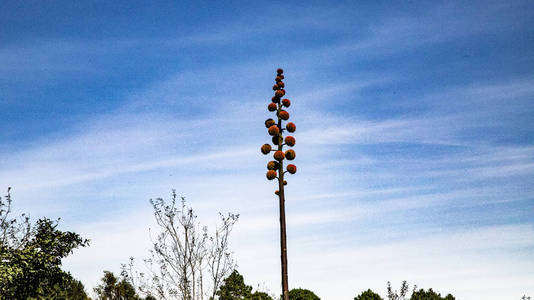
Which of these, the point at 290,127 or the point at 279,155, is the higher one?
the point at 290,127

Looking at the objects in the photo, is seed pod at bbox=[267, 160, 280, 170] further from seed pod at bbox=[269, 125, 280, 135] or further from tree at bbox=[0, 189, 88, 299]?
tree at bbox=[0, 189, 88, 299]

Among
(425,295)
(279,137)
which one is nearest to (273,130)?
(279,137)

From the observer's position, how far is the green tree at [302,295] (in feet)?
109

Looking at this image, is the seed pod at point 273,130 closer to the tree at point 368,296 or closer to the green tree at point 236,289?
the green tree at point 236,289

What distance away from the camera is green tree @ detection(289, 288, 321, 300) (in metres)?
33.2

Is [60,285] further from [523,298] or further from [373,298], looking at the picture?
[523,298]

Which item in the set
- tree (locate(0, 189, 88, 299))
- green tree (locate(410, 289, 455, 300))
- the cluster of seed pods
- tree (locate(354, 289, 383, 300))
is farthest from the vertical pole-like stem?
green tree (locate(410, 289, 455, 300))

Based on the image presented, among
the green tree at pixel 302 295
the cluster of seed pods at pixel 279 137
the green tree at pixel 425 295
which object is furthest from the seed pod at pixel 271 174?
the green tree at pixel 425 295

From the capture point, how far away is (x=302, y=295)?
33.4m

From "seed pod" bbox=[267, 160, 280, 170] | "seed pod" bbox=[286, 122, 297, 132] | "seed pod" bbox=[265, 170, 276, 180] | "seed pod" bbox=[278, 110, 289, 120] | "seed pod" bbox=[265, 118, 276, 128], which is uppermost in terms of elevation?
"seed pod" bbox=[278, 110, 289, 120]

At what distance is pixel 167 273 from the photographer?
1894 centimetres

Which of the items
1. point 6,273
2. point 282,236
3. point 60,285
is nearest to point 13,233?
point 60,285

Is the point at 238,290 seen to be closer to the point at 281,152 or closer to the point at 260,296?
the point at 260,296

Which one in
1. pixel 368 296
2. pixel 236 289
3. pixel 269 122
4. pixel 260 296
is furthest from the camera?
pixel 368 296
